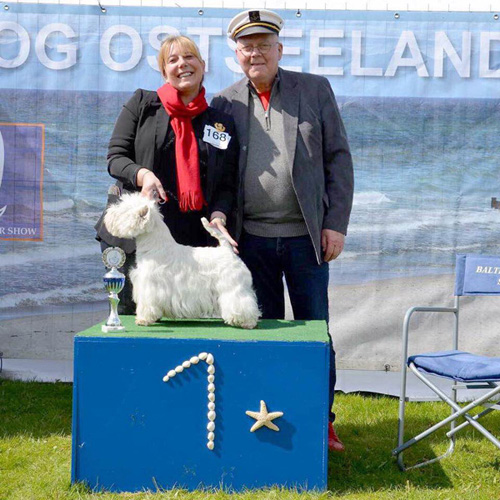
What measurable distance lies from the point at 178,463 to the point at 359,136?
2.74 m

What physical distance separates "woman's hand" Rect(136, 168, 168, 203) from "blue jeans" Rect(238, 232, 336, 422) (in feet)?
1.97

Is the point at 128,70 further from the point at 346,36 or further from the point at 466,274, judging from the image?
the point at 466,274

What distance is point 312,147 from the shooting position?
357 centimetres

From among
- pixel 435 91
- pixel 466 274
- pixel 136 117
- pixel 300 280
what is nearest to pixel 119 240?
pixel 136 117

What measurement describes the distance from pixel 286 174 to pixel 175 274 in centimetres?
82

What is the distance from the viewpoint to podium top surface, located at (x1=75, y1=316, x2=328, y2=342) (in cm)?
294

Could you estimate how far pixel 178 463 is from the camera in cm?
298

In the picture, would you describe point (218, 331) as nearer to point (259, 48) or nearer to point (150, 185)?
point (150, 185)

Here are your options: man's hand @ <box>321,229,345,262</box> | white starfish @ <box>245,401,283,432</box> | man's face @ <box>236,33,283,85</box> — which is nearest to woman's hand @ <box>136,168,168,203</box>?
man's face @ <box>236,33,283,85</box>

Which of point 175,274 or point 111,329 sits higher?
point 175,274

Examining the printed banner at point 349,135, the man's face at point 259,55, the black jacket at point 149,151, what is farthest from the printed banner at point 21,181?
the man's face at point 259,55

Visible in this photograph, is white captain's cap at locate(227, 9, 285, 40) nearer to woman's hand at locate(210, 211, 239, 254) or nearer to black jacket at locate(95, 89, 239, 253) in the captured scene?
black jacket at locate(95, 89, 239, 253)

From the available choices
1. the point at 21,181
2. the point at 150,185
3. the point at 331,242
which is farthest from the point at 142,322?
the point at 21,181

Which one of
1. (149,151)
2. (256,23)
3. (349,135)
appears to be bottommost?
(149,151)
